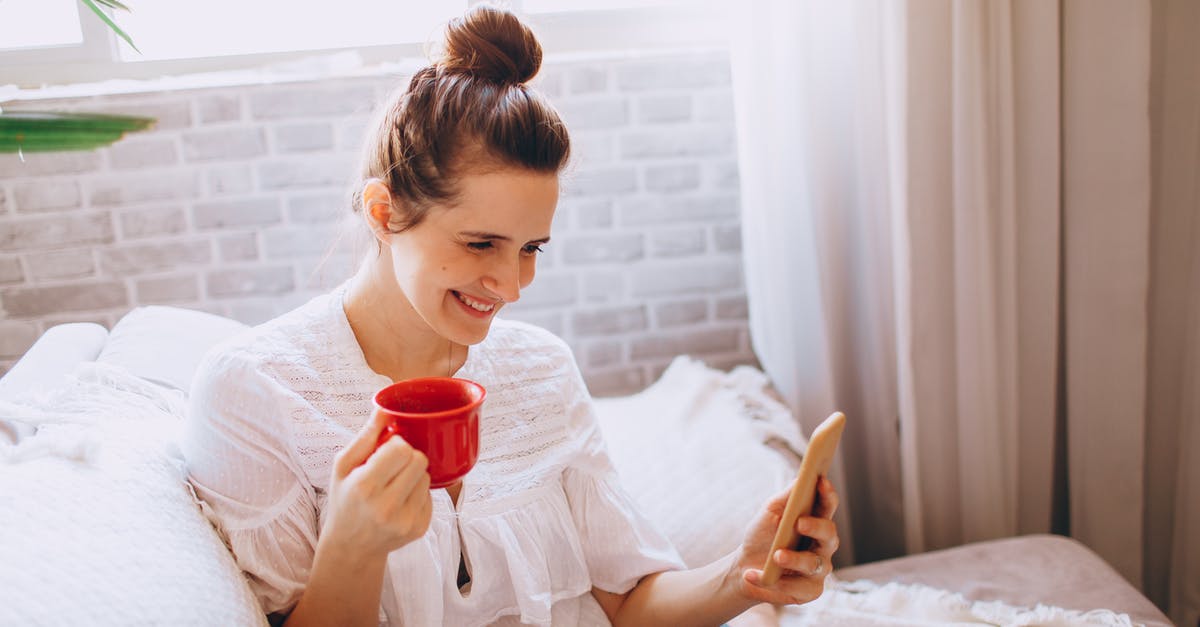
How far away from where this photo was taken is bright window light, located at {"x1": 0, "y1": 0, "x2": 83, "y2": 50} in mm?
1821

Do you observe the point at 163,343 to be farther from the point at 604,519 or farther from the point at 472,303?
the point at 604,519

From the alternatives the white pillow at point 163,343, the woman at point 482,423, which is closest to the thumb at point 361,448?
the woman at point 482,423

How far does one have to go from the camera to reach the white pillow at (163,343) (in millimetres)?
1282

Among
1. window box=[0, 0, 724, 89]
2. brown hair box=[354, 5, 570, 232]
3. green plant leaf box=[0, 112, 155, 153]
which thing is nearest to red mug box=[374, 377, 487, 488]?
brown hair box=[354, 5, 570, 232]

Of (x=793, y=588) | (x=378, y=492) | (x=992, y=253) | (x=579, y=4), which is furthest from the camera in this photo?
(x=579, y=4)

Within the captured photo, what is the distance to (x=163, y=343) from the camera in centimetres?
136

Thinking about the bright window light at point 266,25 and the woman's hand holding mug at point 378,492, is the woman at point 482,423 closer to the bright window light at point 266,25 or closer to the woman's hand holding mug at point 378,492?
the woman's hand holding mug at point 378,492

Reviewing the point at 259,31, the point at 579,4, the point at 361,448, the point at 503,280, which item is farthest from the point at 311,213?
the point at 361,448

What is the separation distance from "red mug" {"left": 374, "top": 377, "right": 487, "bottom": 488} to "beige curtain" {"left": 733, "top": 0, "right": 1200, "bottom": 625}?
1.08m

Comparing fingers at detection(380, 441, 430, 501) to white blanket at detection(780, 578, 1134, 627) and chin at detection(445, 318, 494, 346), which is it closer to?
chin at detection(445, 318, 494, 346)

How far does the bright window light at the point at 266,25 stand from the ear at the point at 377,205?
102cm

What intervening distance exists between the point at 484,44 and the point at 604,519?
655 millimetres

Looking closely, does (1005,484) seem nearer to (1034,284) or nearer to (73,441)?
(1034,284)

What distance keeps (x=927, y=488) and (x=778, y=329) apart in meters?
0.46
